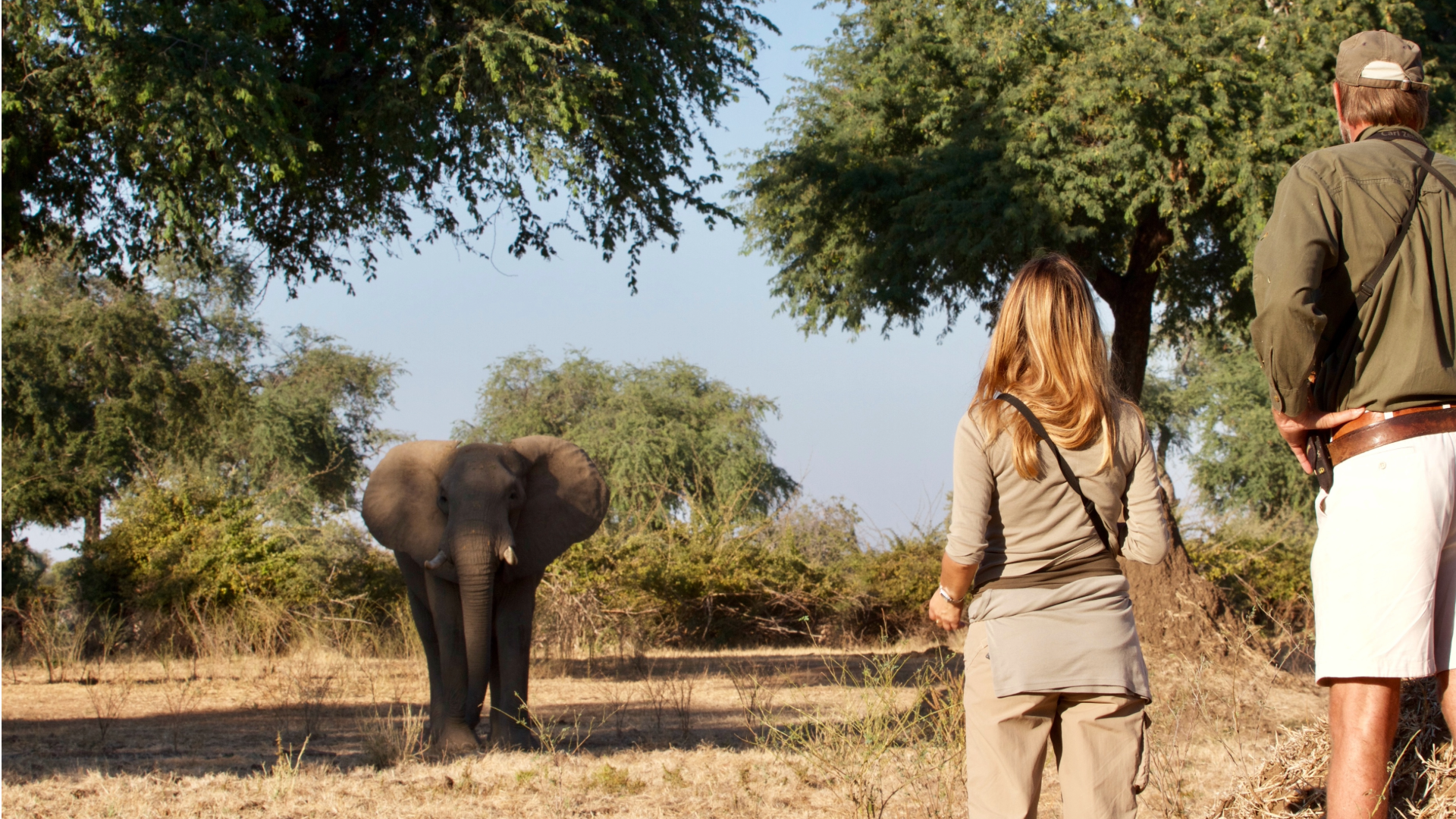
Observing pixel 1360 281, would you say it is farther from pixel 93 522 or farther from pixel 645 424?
pixel 645 424

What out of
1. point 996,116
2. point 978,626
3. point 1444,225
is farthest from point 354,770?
point 996,116

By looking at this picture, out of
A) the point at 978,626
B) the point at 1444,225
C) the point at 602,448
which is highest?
the point at 602,448

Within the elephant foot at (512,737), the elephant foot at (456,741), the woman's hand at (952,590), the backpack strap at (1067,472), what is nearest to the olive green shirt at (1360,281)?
the backpack strap at (1067,472)

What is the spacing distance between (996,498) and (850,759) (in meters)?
2.63

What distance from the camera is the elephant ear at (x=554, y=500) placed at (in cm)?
873

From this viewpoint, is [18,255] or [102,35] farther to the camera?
[18,255]

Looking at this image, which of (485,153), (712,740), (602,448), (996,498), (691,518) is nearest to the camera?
(996,498)

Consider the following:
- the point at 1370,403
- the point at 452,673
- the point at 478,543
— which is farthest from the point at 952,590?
the point at 452,673

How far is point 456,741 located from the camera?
7.95 metres

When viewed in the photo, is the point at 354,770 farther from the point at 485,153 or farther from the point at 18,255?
the point at 18,255

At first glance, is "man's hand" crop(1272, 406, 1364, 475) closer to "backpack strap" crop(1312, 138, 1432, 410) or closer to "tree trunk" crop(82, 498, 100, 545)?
"backpack strap" crop(1312, 138, 1432, 410)

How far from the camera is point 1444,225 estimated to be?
2.84 metres

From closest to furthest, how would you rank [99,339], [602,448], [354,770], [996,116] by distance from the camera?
[354,770]
[996,116]
[99,339]
[602,448]

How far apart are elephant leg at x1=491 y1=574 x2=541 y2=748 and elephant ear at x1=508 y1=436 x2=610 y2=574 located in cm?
19
